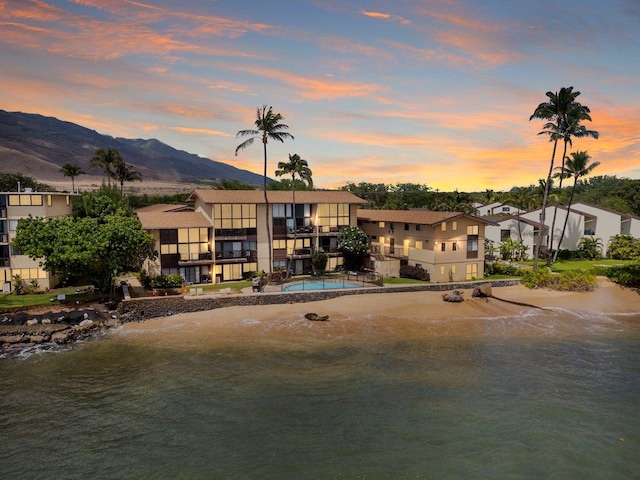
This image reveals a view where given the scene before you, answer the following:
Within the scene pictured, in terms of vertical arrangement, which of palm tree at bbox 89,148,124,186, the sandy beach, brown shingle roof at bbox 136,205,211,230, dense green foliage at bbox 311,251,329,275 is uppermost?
palm tree at bbox 89,148,124,186

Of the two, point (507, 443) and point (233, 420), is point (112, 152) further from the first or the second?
point (507, 443)

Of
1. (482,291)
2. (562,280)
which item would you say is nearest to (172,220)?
(482,291)

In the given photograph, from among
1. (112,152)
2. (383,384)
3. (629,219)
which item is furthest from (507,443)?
(112,152)

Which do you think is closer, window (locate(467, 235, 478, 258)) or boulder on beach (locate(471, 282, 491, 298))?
boulder on beach (locate(471, 282, 491, 298))

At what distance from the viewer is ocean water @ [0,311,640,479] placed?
681 inches

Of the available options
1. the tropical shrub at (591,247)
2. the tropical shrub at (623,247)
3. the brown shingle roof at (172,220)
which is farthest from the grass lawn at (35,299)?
the tropical shrub at (623,247)

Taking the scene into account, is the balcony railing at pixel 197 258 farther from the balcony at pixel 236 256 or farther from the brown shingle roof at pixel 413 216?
the brown shingle roof at pixel 413 216

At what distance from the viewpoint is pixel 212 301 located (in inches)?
1502

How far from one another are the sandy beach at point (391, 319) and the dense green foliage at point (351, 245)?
366 inches

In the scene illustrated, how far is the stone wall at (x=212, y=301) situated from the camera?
36.6 m

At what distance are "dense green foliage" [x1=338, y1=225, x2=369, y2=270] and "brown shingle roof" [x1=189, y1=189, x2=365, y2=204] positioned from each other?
4038mm

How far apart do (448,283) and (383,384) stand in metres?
23.7

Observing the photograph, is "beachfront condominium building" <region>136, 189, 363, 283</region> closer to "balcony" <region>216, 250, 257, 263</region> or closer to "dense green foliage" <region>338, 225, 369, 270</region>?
"balcony" <region>216, 250, 257, 263</region>

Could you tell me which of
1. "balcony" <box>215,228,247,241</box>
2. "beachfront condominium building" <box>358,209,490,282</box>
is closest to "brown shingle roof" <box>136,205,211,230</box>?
"balcony" <box>215,228,247,241</box>
